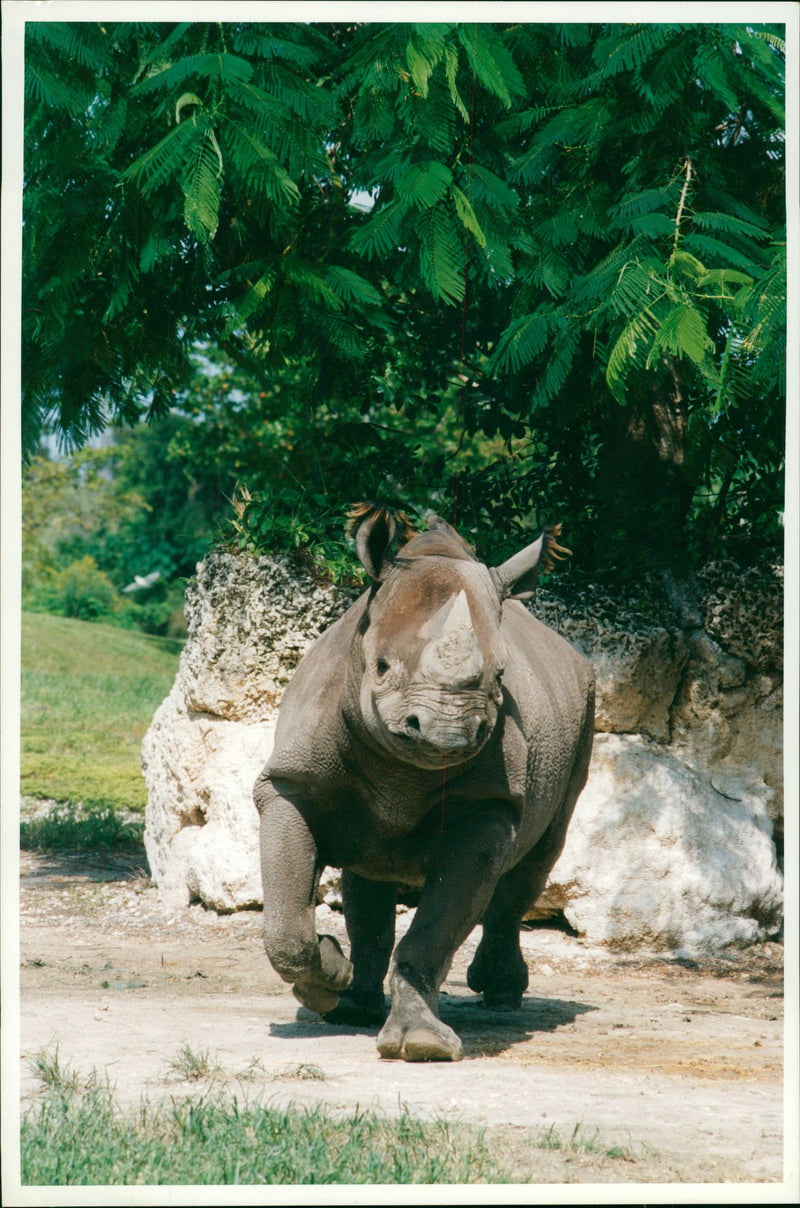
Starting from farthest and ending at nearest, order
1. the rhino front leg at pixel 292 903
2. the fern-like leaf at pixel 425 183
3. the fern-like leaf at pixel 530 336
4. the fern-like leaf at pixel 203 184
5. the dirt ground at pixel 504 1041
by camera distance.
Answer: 1. the fern-like leaf at pixel 530 336
2. the fern-like leaf at pixel 425 183
3. the fern-like leaf at pixel 203 184
4. the rhino front leg at pixel 292 903
5. the dirt ground at pixel 504 1041

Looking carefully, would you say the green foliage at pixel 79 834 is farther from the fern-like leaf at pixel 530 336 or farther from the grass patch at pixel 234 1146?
the grass patch at pixel 234 1146

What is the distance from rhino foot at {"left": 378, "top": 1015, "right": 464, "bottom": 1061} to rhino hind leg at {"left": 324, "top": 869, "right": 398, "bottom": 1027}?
2.70 ft

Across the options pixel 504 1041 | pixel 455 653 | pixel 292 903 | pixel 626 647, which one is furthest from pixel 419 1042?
pixel 626 647

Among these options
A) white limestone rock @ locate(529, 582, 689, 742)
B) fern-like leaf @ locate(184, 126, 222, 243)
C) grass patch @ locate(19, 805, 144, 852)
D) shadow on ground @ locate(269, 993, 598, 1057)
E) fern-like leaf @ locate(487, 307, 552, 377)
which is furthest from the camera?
grass patch @ locate(19, 805, 144, 852)

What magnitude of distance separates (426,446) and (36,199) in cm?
1460

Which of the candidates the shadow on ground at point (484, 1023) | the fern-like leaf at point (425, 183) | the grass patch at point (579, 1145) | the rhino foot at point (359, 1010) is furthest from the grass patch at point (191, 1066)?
the fern-like leaf at point (425, 183)

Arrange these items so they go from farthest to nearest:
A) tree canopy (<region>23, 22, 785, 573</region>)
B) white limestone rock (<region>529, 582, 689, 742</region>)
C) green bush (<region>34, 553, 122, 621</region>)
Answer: green bush (<region>34, 553, 122, 621</region>)
white limestone rock (<region>529, 582, 689, 742</region>)
tree canopy (<region>23, 22, 785, 573</region>)

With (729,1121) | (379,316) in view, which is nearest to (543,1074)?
(729,1121)

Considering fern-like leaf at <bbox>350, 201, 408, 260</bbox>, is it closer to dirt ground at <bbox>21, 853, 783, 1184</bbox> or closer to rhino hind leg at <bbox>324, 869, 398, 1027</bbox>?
rhino hind leg at <bbox>324, 869, 398, 1027</bbox>

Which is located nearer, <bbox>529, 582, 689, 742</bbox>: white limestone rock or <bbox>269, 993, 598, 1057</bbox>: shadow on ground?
<bbox>269, 993, 598, 1057</bbox>: shadow on ground

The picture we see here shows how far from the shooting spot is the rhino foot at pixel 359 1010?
6.36 metres

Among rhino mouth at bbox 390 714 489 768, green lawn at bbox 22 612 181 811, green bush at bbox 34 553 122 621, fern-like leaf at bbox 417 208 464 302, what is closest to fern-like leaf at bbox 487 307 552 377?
fern-like leaf at bbox 417 208 464 302

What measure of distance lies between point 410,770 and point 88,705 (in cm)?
1333

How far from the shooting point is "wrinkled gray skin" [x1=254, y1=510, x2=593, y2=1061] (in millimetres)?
5117
